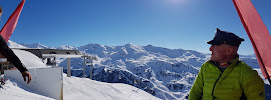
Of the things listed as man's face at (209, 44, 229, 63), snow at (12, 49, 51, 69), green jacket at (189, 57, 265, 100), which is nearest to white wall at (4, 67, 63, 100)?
snow at (12, 49, 51, 69)

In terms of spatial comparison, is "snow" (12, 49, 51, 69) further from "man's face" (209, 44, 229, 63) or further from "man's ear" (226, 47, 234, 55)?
"man's ear" (226, 47, 234, 55)

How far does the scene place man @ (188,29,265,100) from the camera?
2.01 metres

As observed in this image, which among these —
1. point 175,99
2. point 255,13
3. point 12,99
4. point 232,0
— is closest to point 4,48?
point 12,99

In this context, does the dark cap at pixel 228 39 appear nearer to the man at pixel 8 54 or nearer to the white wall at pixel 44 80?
the man at pixel 8 54

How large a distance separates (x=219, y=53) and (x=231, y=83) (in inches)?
17.8

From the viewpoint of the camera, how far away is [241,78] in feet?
6.86

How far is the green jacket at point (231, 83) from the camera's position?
2.00 metres

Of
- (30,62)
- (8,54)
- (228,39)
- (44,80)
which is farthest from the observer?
(30,62)

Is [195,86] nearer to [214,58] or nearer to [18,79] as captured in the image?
[214,58]

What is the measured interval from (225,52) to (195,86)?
79cm

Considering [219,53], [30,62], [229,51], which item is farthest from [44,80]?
[229,51]

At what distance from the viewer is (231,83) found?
218cm

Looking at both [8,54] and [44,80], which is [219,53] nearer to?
[8,54]

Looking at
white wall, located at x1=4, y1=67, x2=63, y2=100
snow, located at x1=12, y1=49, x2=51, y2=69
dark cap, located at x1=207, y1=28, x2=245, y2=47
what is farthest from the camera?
snow, located at x1=12, y1=49, x2=51, y2=69
